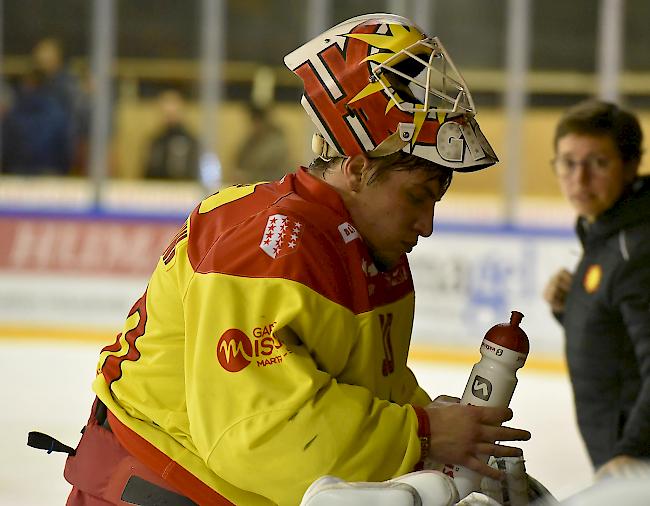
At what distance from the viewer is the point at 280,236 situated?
1.37 m

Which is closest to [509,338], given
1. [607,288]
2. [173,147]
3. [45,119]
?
[607,288]

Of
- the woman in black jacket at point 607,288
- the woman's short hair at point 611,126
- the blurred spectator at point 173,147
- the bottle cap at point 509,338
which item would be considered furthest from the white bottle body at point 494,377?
the blurred spectator at point 173,147

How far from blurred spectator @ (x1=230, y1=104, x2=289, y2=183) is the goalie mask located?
24.0 ft

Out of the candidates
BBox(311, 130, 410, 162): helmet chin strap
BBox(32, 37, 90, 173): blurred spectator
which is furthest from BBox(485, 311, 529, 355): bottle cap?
BBox(32, 37, 90, 173): blurred spectator

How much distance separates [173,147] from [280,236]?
25.6ft

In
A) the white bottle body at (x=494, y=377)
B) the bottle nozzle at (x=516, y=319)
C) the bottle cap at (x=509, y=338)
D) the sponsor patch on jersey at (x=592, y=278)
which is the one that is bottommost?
the white bottle body at (x=494, y=377)

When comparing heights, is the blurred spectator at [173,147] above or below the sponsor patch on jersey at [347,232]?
above

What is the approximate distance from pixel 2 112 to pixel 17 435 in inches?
181

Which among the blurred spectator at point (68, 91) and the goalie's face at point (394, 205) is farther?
the blurred spectator at point (68, 91)

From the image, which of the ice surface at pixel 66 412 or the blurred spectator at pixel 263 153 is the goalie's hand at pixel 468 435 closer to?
the ice surface at pixel 66 412

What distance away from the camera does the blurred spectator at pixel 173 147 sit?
29.4 feet

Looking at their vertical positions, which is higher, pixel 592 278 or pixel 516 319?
pixel 592 278

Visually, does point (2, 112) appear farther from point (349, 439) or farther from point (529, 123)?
point (349, 439)

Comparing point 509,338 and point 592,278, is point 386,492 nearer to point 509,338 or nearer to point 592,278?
point 509,338
